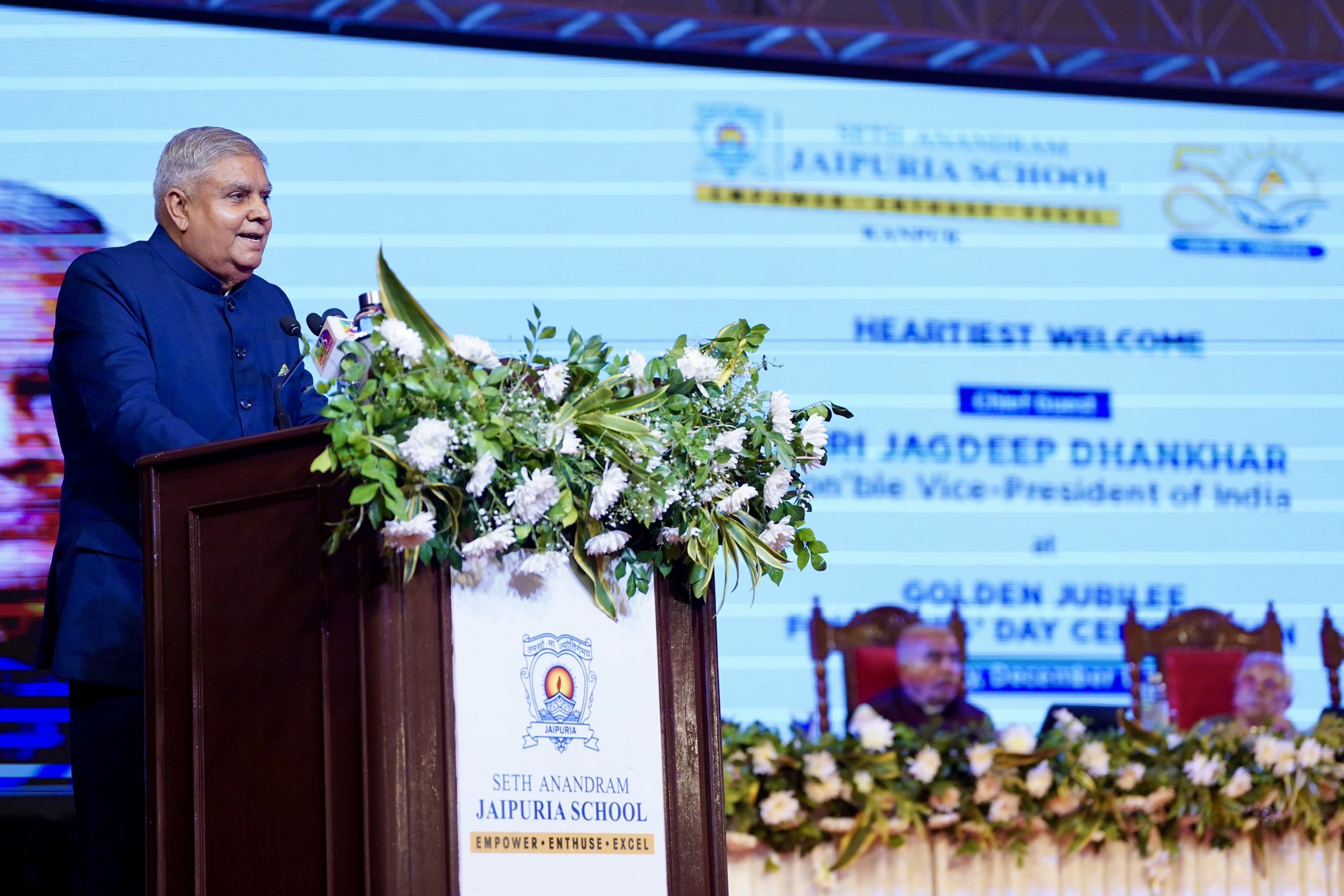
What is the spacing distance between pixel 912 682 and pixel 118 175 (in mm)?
2866

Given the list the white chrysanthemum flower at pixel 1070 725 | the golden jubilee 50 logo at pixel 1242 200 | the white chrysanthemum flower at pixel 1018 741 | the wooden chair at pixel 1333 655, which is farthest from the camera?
the golden jubilee 50 logo at pixel 1242 200

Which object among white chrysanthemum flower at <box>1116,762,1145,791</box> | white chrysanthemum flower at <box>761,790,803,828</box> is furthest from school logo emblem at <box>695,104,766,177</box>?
white chrysanthemum flower at <box>1116,762,1145,791</box>

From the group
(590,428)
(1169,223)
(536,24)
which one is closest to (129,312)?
(590,428)

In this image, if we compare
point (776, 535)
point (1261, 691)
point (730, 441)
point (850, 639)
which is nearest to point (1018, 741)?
point (850, 639)

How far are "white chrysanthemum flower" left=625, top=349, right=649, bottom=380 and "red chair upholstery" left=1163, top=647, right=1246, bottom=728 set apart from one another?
3591 mm

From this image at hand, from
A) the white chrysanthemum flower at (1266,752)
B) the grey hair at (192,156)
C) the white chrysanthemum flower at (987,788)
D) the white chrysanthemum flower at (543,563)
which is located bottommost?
the white chrysanthemum flower at (987,788)

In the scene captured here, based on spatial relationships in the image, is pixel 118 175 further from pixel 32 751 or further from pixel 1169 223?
pixel 1169 223

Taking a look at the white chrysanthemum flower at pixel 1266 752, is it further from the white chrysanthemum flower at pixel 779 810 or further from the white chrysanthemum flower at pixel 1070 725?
the white chrysanthemum flower at pixel 779 810

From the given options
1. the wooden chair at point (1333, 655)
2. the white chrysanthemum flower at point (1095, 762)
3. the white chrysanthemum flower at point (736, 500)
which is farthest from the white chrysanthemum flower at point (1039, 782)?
the white chrysanthemum flower at point (736, 500)

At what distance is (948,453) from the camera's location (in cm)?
502

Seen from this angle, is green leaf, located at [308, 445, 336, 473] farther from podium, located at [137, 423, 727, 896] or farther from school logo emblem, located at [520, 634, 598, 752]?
school logo emblem, located at [520, 634, 598, 752]

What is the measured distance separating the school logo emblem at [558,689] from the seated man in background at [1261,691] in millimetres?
3660

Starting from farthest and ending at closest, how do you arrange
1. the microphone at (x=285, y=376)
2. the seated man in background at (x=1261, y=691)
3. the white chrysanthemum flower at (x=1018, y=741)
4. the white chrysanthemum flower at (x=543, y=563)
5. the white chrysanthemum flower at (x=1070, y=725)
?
the seated man in background at (x=1261, y=691) < the white chrysanthemum flower at (x=1070, y=725) < the white chrysanthemum flower at (x=1018, y=741) < the microphone at (x=285, y=376) < the white chrysanthemum flower at (x=543, y=563)

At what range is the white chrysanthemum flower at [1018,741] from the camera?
4.05 metres
